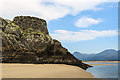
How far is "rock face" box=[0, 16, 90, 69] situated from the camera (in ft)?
89.8

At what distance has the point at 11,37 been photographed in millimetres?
28141

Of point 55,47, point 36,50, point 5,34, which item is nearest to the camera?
point 5,34

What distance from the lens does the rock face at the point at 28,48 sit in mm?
27359

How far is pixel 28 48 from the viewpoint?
29.4 m

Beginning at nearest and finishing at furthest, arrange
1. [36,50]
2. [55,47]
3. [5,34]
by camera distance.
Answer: [5,34], [36,50], [55,47]

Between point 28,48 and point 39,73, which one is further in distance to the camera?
point 28,48

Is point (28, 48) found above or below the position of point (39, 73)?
above

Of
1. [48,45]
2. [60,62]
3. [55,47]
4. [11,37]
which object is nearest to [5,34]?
[11,37]

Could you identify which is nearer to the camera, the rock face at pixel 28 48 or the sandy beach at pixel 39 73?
the sandy beach at pixel 39 73

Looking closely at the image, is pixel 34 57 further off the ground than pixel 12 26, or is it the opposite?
pixel 12 26

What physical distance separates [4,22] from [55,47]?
45.8ft

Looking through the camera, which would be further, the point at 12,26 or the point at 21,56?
the point at 12,26

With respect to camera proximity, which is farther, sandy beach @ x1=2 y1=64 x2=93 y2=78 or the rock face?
the rock face

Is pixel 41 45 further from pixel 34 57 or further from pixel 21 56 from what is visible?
pixel 21 56
